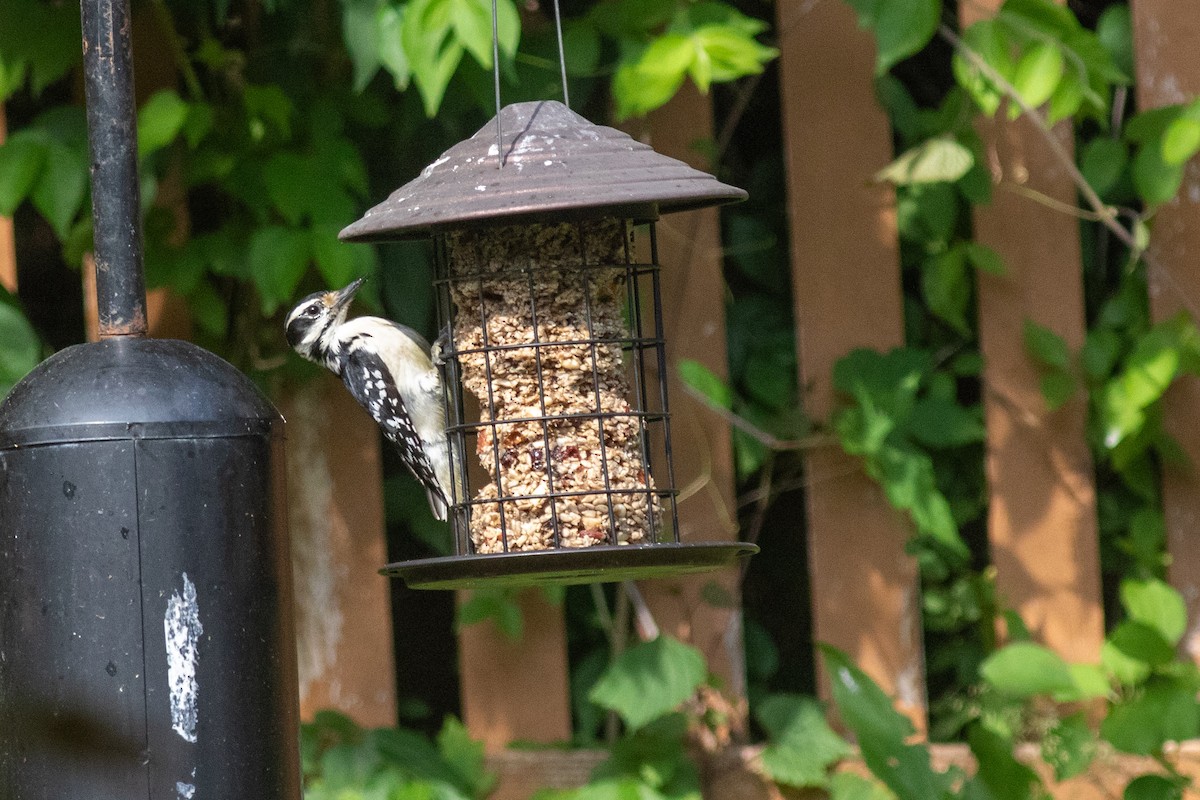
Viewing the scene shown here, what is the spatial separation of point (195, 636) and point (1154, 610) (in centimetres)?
229

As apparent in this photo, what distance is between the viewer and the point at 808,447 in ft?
12.5

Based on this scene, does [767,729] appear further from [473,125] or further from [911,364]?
[473,125]

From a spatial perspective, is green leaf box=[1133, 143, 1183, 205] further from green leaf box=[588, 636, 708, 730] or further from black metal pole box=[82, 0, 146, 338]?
black metal pole box=[82, 0, 146, 338]

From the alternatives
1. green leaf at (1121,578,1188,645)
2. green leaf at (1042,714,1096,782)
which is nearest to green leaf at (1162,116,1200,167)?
green leaf at (1121,578,1188,645)

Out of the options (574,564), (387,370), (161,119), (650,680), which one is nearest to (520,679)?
(650,680)

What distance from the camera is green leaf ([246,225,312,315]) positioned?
352 centimetres

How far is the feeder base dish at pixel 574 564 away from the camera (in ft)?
7.45

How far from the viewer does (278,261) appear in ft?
11.6

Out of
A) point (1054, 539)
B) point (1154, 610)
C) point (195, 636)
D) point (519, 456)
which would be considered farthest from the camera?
point (1054, 539)

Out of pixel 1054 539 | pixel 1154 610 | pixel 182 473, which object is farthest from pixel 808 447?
pixel 182 473

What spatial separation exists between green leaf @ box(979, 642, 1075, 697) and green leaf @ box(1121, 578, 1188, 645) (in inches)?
7.5

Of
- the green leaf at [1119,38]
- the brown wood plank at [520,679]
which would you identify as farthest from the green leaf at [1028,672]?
the green leaf at [1119,38]

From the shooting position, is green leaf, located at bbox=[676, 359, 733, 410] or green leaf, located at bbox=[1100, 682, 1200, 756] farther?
green leaf, located at bbox=[676, 359, 733, 410]

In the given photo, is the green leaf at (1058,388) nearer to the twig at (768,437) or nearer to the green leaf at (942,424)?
the green leaf at (942,424)
